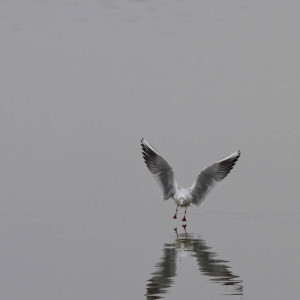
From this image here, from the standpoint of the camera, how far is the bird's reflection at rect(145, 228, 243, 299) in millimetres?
10391

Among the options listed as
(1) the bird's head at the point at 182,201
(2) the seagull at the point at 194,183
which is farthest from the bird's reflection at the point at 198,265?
(2) the seagull at the point at 194,183

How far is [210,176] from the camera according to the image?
16.2 meters

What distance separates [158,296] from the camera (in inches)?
396

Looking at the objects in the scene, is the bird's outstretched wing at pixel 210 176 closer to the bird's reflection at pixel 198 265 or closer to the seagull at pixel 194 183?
the seagull at pixel 194 183

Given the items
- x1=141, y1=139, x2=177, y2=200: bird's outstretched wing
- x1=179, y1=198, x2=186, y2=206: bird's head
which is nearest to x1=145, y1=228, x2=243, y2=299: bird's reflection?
x1=179, y1=198, x2=186, y2=206: bird's head

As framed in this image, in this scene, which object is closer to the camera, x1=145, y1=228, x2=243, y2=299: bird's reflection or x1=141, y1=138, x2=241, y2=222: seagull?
x1=145, y1=228, x2=243, y2=299: bird's reflection

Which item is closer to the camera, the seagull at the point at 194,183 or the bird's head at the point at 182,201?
the bird's head at the point at 182,201

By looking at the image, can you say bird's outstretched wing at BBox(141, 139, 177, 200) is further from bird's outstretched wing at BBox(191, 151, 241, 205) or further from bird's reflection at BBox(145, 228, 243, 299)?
bird's reflection at BBox(145, 228, 243, 299)

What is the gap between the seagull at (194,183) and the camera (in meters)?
16.1

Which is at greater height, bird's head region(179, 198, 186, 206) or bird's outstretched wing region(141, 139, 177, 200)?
bird's outstretched wing region(141, 139, 177, 200)

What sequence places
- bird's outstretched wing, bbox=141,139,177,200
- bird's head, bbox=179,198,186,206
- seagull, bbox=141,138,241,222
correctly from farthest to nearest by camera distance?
bird's outstretched wing, bbox=141,139,177,200 < seagull, bbox=141,138,241,222 < bird's head, bbox=179,198,186,206

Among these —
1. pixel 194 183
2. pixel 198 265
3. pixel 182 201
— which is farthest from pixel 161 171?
pixel 198 265

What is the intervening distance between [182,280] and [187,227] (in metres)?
4.03

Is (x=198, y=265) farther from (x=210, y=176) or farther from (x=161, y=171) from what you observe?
(x=161, y=171)
